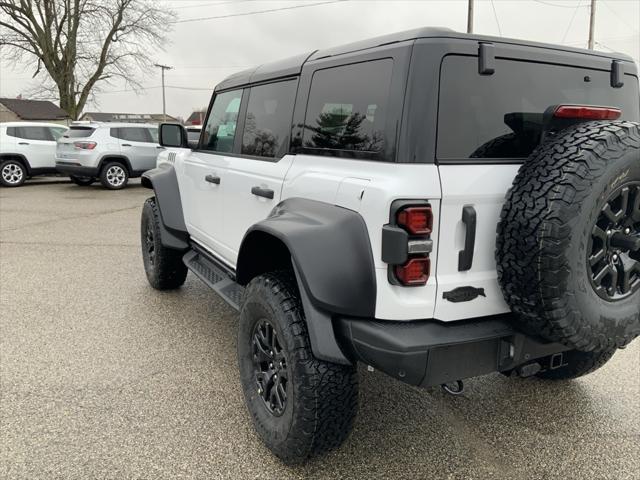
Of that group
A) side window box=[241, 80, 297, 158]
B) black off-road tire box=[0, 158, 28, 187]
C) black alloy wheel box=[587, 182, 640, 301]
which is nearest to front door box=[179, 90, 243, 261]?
side window box=[241, 80, 297, 158]

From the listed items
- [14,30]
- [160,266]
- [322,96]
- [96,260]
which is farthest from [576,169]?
[14,30]

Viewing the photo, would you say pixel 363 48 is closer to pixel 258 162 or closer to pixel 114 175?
pixel 258 162

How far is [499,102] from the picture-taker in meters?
A: 2.07

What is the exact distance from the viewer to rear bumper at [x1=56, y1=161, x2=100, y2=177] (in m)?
12.6

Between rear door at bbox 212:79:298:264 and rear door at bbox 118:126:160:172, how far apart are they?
1075 cm

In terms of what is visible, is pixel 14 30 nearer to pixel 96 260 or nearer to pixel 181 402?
pixel 96 260

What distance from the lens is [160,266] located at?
15.2ft

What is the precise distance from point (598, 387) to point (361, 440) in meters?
1.65

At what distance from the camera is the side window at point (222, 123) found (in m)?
3.52

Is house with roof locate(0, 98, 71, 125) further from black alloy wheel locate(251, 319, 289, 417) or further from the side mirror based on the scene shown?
black alloy wheel locate(251, 319, 289, 417)

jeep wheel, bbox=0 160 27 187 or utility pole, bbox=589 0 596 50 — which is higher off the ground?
utility pole, bbox=589 0 596 50

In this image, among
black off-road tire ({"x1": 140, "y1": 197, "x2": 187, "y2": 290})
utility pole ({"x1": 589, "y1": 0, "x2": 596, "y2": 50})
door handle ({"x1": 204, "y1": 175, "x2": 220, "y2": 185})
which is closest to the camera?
door handle ({"x1": 204, "y1": 175, "x2": 220, "y2": 185})

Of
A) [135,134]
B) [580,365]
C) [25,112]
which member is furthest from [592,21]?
[25,112]

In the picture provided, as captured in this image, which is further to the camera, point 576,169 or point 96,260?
point 96,260
